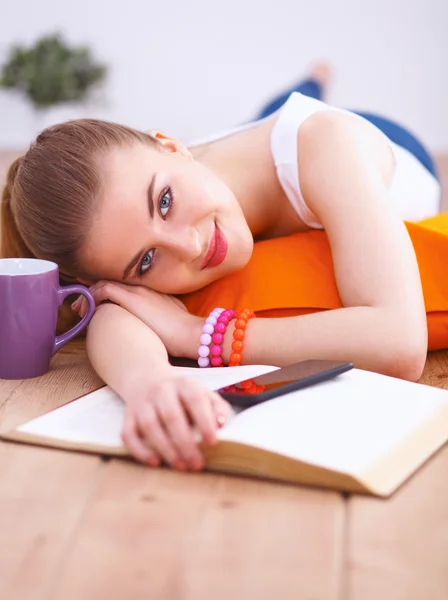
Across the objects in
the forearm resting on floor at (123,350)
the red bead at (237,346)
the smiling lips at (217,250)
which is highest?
the smiling lips at (217,250)

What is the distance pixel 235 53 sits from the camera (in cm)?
436

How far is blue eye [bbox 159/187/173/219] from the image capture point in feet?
3.67

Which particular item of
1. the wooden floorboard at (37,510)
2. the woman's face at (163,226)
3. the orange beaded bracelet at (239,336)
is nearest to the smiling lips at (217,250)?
the woman's face at (163,226)

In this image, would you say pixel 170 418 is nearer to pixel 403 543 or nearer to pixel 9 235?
pixel 403 543

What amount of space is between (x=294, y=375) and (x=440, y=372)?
35 centimetres

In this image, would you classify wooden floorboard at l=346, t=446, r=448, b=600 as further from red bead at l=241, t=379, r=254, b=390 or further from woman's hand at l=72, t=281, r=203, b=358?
woman's hand at l=72, t=281, r=203, b=358

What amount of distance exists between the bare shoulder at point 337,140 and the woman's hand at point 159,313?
13.2 inches

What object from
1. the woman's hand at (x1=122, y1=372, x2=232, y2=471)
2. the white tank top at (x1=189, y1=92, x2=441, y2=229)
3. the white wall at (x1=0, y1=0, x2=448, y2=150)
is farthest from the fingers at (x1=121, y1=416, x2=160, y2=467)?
the white wall at (x1=0, y1=0, x2=448, y2=150)

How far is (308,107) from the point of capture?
138 centimetres

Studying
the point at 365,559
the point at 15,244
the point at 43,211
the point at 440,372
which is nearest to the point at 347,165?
the point at 440,372

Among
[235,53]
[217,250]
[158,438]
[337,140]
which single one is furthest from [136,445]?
[235,53]

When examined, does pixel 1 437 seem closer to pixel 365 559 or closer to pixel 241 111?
pixel 365 559

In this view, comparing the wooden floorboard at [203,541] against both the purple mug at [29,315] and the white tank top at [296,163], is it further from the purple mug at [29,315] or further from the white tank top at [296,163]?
the white tank top at [296,163]

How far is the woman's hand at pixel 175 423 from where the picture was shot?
74 cm
